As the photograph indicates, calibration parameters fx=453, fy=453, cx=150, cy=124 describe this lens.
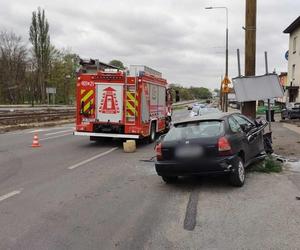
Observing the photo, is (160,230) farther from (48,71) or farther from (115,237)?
(48,71)

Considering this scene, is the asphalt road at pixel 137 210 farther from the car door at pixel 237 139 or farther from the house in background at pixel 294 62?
the house in background at pixel 294 62

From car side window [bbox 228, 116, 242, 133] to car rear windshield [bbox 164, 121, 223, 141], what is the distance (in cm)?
33

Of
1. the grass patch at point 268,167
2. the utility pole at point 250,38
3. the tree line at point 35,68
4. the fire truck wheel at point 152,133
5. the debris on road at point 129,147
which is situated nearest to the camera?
the grass patch at point 268,167

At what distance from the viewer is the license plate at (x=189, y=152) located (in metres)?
8.47

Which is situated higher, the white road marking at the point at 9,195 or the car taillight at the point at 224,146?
the car taillight at the point at 224,146

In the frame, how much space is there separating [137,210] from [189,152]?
76.8 inches

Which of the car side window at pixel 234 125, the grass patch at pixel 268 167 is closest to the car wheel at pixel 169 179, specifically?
the car side window at pixel 234 125

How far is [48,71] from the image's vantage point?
270 feet

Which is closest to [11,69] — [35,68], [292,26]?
[35,68]

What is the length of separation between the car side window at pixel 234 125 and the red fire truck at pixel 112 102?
22.2 feet

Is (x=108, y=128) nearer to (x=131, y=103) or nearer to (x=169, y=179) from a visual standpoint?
(x=131, y=103)

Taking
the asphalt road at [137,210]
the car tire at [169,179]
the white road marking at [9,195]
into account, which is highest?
the car tire at [169,179]

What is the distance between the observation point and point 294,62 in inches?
1665

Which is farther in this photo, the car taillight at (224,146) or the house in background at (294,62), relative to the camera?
the house in background at (294,62)
